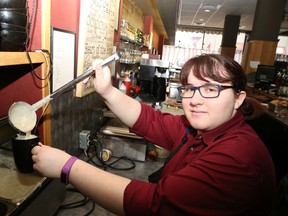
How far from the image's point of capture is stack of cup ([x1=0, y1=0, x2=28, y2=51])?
2.74 ft

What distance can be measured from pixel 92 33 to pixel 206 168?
1384 millimetres

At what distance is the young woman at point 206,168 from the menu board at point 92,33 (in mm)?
876

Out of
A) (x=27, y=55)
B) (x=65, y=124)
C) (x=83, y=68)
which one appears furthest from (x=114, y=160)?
(x=27, y=55)

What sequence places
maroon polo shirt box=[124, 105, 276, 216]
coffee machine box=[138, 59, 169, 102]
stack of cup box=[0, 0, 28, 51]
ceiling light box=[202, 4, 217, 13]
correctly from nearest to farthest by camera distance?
maroon polo shirt box=[124, 105, 276, 216]
stack of cup box=[0, 0, 28, 51]
coffee machine box=[138, 59, 169, 102]
ceiling light box=[202, 4, 217, 13]

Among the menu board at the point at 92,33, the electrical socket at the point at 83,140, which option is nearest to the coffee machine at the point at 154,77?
the menu board at the point at 92,33

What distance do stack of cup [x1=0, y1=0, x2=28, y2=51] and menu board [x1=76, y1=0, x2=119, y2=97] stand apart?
704 millimetres

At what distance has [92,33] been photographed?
1.73m

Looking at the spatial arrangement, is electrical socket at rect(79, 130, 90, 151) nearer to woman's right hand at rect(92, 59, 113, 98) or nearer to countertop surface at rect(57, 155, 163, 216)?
countertop surface at rect(57, 155, 163, 216)

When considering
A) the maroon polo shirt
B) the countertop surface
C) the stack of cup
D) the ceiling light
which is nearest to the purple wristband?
the maroon polo shirt

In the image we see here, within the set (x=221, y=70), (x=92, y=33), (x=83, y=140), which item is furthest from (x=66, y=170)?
(x=92, y=33)

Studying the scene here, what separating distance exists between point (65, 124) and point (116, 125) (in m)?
0.63

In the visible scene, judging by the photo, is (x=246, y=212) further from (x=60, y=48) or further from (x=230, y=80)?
(x=60, y=48)

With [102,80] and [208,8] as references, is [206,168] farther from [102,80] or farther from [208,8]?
[208,8]

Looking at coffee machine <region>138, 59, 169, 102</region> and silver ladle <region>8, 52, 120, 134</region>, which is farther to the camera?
coffee machine <region>138, 59, 169, 102</region>
